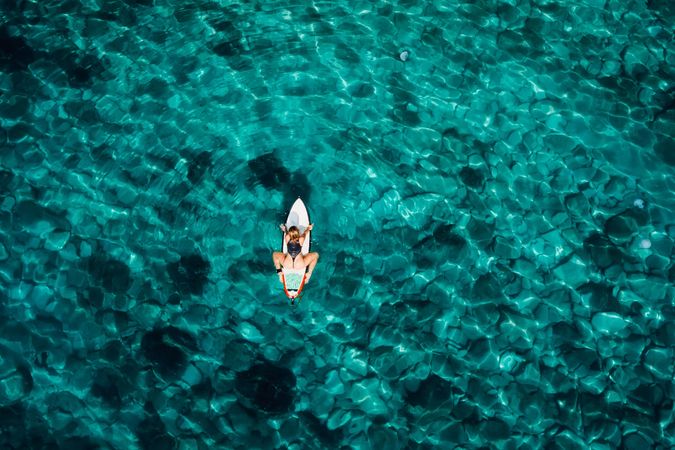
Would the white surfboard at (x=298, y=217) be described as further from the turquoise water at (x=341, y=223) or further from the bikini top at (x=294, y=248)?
the bikini top at (x=294, y=248)

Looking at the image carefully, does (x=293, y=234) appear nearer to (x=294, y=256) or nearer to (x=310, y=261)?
(x=294, y=256)

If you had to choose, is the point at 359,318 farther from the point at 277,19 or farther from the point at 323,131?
the point at 277,19

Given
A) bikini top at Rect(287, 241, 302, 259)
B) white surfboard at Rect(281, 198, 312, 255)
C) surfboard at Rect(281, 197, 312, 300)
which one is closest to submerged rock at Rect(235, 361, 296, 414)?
surfboard at Rect(281, 197, 312, 300)

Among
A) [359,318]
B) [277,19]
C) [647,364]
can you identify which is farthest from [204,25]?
[647,364]

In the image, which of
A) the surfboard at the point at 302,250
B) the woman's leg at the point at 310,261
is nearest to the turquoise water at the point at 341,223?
the woman's leg at the point at 310,261

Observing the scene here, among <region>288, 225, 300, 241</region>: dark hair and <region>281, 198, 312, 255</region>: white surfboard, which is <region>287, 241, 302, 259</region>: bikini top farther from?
<region>281, 198, 312, 255</region>: white surfboard

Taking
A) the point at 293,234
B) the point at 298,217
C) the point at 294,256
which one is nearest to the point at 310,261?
the point at 294,256
